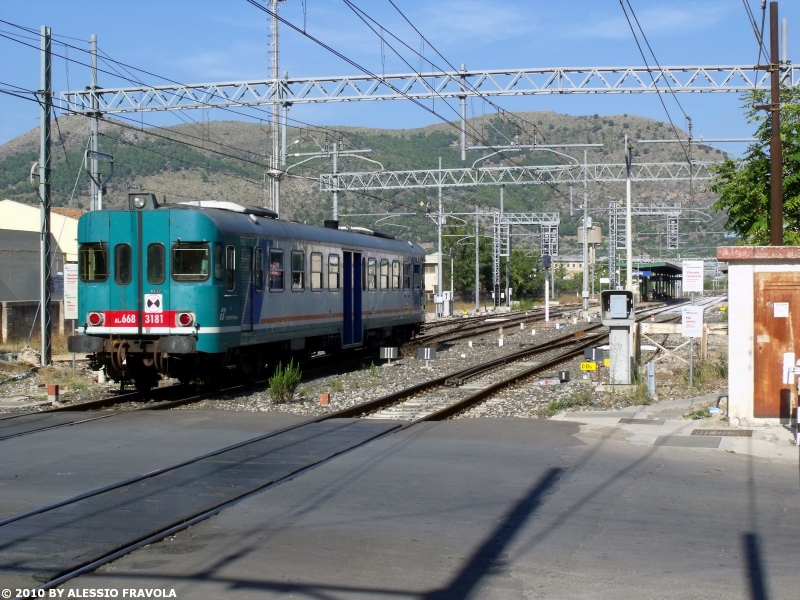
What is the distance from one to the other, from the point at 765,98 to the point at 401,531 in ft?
61.2

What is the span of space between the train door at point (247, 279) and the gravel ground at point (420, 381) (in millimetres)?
1379

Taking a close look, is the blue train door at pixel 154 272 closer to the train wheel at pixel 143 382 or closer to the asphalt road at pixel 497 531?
the train wheel at pixel 143 382

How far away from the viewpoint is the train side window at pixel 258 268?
18547mm

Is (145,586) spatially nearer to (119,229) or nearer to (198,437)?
(198,437)

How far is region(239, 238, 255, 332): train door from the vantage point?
18.0 m

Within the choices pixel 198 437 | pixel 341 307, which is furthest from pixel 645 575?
pixel 341 307

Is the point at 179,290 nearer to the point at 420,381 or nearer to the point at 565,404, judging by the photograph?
the point at 420,381

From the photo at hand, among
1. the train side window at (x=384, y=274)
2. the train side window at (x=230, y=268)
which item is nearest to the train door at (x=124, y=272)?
the train side window at (x=230, y=268)

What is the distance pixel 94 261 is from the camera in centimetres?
1769

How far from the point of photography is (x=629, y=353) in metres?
18.2

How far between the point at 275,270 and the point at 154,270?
2936 mm

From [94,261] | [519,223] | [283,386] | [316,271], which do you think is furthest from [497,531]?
[519,223]

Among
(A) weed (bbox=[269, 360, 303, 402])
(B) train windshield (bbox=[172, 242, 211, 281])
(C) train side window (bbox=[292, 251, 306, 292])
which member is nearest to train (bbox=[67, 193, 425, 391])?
(B) train windshield (bbox=[172, 242, 211, 281])

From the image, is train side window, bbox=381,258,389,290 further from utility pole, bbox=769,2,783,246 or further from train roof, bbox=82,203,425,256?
utility pole, bbox=769,2,783,246
